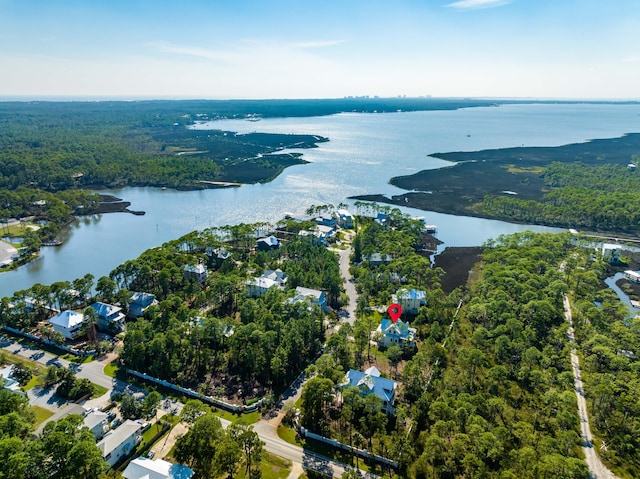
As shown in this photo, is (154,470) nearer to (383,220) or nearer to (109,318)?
(109,318)

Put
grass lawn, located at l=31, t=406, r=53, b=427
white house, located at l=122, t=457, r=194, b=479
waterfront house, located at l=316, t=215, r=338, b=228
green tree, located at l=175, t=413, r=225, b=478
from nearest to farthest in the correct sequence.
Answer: white house, located at l=122, t=457, r=194, b=479 < green tree, located at l=175, t=413, r=225, b=478 < grass lawn, located at l=31, t=406, r=53, b=427 < waterfront house, located at l=316, t=215, r=338, b=228

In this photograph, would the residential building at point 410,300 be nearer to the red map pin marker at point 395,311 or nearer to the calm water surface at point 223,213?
the red map pin marker at point 395,311

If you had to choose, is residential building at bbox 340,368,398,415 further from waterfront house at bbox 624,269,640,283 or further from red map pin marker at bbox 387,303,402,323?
waterfront house at bbox 624,269,640,283

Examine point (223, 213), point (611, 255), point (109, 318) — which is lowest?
point (223, 213)

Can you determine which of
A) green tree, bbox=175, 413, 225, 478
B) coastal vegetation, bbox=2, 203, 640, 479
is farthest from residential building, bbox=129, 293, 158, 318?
green tree, bbox=175, 413, 225, 478

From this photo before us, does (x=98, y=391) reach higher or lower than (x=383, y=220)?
lower

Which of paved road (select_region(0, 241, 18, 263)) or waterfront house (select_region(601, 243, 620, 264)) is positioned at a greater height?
waterfront house (select_region(601, 243, 620, 264))

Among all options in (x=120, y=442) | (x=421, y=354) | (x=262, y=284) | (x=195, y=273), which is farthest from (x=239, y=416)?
(x=195, y=273)

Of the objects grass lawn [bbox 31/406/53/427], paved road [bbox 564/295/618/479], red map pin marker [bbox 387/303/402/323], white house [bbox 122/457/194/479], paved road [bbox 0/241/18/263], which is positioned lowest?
paved road [bbox 0/241/18/263]
